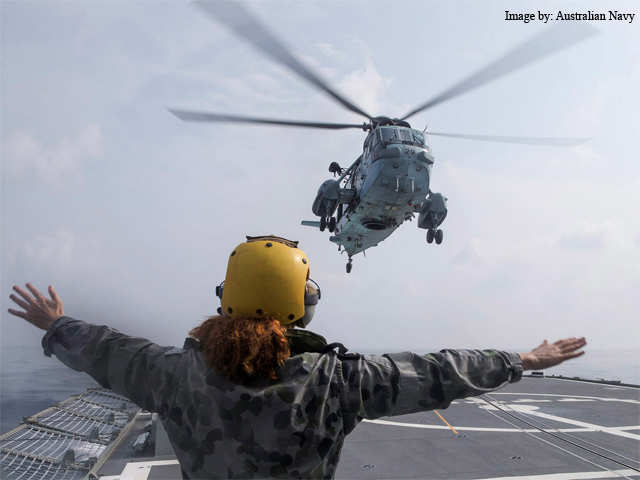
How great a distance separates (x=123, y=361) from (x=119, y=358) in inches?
1.0

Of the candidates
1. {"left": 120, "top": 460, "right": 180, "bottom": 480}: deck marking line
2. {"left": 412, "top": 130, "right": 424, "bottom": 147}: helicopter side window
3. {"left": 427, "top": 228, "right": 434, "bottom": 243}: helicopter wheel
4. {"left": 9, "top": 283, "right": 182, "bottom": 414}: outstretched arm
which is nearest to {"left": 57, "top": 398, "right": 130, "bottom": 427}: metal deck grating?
{"left": 120, "top": 460, "right": 180, "bottom": 480}: deck marking line

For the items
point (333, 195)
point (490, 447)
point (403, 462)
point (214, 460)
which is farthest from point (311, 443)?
point (333, 195)

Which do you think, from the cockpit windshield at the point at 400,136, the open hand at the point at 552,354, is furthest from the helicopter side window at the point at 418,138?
the open hand at the point at 552,354

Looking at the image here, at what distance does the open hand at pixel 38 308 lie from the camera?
7.52ft

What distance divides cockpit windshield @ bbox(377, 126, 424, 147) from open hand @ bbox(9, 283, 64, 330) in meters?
13.6

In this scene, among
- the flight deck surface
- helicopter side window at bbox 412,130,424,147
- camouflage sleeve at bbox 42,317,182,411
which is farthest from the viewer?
helicopter side window at bbox 412,130,424,147

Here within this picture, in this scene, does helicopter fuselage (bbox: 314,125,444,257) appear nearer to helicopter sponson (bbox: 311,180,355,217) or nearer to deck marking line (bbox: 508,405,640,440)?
helicopter sponson (bbox: 311,180,355,217)

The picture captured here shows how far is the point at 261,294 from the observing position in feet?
7.20

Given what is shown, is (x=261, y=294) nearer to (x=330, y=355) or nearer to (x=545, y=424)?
(x=330, y=355)

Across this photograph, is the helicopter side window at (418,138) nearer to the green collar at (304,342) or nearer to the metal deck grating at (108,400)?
the metal deck grating at (108,400)

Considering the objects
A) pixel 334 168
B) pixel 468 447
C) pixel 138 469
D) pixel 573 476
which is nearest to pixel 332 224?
pixel 334 168

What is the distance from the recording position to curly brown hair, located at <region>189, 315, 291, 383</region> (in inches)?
74.3

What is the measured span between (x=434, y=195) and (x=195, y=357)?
15653 millimetres

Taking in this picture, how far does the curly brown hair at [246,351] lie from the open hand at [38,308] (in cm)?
94
